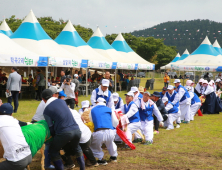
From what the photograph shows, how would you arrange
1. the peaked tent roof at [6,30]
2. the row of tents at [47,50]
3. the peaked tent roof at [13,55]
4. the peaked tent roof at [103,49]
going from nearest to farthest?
1. the peaked tent roof at [13,55]
2. the row of tents at [47,50]
3. the peaked tent roof at [103,49]
4. the peaked tent roof at [6,30]

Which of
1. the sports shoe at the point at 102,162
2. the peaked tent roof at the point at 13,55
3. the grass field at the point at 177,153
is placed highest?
the peaked tent roof at the point at 13,55

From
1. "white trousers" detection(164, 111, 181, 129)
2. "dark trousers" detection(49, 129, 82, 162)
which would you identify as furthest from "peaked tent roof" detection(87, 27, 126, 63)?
"dark trousers" detection(49, 129, 82, 162)

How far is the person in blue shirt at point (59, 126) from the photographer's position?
12.8ft

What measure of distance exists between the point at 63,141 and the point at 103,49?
56.7ft

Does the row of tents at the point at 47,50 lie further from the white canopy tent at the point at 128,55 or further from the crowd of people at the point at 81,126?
the crowd of people at the point at 81,126

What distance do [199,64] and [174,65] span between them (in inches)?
90.1

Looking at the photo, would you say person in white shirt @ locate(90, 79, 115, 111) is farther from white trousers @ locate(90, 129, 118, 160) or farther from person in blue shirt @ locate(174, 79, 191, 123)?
person in blue shirt @ locate(174, 79, 191, 123)

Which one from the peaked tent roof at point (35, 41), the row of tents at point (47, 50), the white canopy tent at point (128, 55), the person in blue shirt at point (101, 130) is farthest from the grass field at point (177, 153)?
the white canopy tent at point (128, 55)

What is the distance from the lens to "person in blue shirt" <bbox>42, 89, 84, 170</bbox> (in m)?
3.90

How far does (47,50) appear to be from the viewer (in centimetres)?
1396

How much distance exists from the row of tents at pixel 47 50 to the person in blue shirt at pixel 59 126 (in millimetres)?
7787

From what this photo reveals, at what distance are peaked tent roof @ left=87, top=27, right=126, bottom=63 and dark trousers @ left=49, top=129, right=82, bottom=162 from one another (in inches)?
616

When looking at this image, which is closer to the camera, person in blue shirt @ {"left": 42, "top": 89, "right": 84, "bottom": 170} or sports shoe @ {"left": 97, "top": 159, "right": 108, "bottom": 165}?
person in blue shirt @ {"left": 42, "top": 89, "right": 84, "bottom": 170}

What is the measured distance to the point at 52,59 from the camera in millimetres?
13141
